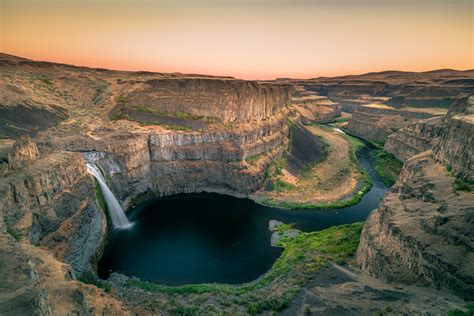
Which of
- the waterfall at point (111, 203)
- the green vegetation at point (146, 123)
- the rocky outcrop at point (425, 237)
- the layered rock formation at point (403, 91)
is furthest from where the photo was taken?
the layered rock formation at point (403, 91)

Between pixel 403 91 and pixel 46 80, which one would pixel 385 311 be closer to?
pixel 46 80

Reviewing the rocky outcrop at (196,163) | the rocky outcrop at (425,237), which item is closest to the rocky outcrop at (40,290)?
the rocky outcrop at (425,237)

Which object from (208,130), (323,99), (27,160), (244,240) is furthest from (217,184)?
(323,99)

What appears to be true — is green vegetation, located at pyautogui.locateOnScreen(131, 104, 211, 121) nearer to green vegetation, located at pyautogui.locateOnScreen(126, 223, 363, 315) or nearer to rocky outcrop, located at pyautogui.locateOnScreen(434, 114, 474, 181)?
green vegetation, located at pyautogui.locateOnScreen(126, 223, 363, 315)

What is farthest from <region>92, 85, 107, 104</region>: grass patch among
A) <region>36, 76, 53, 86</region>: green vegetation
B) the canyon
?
<region>36, 76, 53, 86</region>: green vegetation

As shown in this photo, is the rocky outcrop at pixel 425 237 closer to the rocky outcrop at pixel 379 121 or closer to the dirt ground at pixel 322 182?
the dirt ground at pixel 322 182

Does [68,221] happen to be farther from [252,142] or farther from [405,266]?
[252,142]

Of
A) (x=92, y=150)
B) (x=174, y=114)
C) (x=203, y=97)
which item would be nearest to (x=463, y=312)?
(x=92, y=150)
